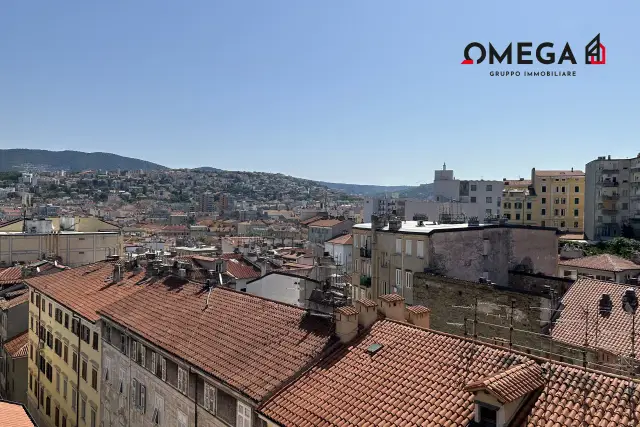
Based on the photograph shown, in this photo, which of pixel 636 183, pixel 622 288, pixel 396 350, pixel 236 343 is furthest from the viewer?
pixel 636 183

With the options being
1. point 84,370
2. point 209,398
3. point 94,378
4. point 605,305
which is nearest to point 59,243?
point 84,370

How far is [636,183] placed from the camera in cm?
8506

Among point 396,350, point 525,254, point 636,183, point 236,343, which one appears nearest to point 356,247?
point 525,254

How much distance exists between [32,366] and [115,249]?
27.3 meters

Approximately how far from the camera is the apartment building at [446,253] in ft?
105

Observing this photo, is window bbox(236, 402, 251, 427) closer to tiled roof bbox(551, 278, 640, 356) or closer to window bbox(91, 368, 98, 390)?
tiled roof bbox(551, 278, 640, 356)

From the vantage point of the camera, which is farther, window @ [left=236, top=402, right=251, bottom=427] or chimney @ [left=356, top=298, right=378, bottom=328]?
chimney @ [left=356, top=298, right=378, bottom=328]

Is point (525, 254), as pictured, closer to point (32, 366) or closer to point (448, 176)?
point (32, 366)

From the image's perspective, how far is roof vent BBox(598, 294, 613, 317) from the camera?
2586cm

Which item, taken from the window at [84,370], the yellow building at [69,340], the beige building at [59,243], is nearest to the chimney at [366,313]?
the yellow building at [69,340]

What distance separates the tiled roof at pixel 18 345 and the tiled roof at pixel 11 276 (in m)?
6.03

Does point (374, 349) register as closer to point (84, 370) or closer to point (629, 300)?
point (629, 300)

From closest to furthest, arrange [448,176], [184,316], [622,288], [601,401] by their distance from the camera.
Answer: [601,401] < [184,316] < [622,288] < [448,176]

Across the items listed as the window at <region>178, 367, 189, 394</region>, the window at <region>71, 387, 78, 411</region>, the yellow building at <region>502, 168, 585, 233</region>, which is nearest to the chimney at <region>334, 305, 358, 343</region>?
the window at <region>178, 367, 189, 394</region>
